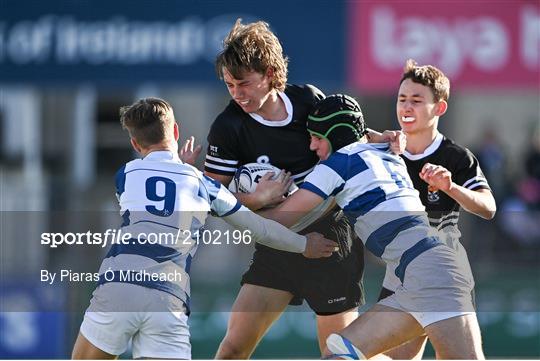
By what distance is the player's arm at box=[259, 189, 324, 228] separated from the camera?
19.0 ft

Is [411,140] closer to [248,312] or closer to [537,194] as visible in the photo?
[248,312]

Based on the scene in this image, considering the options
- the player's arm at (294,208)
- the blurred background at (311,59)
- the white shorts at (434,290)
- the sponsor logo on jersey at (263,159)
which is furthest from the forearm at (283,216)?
the blurred background at (311,59)

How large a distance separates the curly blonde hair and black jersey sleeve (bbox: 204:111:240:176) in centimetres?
28

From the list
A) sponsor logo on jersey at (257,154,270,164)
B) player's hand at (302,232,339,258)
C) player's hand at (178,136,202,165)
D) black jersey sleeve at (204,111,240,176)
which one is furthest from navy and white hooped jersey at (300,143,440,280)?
player's hand at (178,136,202,165)

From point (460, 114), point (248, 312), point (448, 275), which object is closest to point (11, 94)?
point (460, 114)

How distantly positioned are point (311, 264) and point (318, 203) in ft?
2.32

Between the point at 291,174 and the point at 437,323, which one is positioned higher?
the point at 291,174

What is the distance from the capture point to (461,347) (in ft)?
18.0

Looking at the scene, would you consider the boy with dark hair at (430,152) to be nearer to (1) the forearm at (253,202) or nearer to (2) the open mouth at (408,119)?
(2) the open mouth at (408,119)

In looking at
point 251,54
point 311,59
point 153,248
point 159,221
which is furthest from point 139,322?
point 311,59

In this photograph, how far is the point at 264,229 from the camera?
18.8 feet

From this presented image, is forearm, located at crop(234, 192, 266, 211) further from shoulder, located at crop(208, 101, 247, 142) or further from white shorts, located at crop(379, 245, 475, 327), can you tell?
white shorts, located at crop(379, 245, 475, 327)

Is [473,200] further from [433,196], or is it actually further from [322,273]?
[322,273]

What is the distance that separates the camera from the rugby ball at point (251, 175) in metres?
6.18
